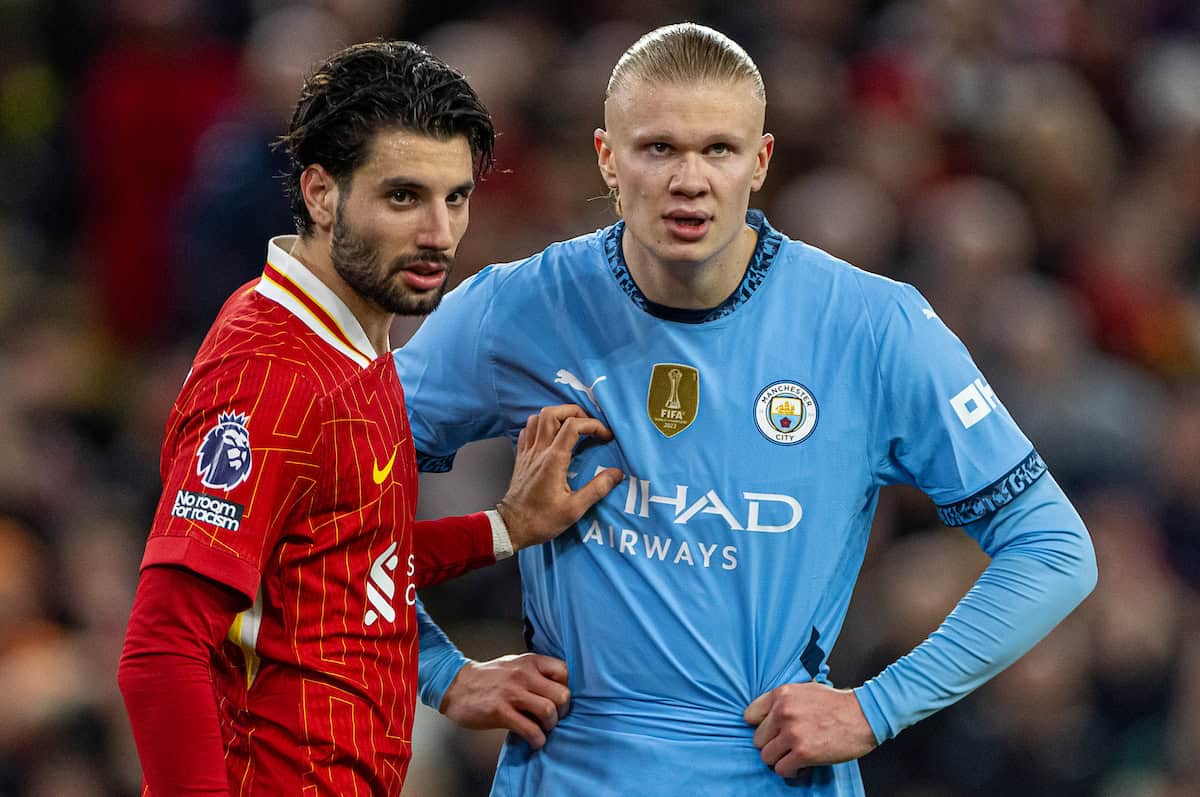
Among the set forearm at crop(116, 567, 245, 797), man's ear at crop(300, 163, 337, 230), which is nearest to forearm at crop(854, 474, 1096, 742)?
forearm at crop(116, 567, 245, 797)

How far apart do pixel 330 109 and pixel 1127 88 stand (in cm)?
624

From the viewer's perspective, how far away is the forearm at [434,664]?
12.6ft

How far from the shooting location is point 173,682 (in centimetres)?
287

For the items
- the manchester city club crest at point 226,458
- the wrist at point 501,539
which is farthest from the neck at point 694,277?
the manchester city club crest at point 226,458

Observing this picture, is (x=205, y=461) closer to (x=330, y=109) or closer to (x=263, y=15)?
(x=330, y=109)

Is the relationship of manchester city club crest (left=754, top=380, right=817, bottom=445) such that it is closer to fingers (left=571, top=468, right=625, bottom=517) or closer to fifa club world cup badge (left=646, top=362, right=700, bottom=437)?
fifa club world cup badge (left=646, top=362, right=700, bottom=437)

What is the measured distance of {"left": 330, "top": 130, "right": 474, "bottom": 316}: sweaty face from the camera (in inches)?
128

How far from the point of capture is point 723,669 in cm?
352

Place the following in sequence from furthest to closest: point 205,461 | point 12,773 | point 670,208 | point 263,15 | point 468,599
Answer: point 263,15 < point 468,599 < point 12,773 < point 670,208 < point 205,461

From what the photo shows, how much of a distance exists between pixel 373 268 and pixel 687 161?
2.24ft

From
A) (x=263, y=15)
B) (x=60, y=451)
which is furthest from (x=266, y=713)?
(x=263, y=15)

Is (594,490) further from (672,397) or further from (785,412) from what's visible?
(785,412)

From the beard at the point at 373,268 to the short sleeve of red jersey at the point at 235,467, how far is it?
292 millimetres

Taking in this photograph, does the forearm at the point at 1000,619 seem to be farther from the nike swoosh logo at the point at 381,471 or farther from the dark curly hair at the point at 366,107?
the dark curly hair at the point at 366,107
